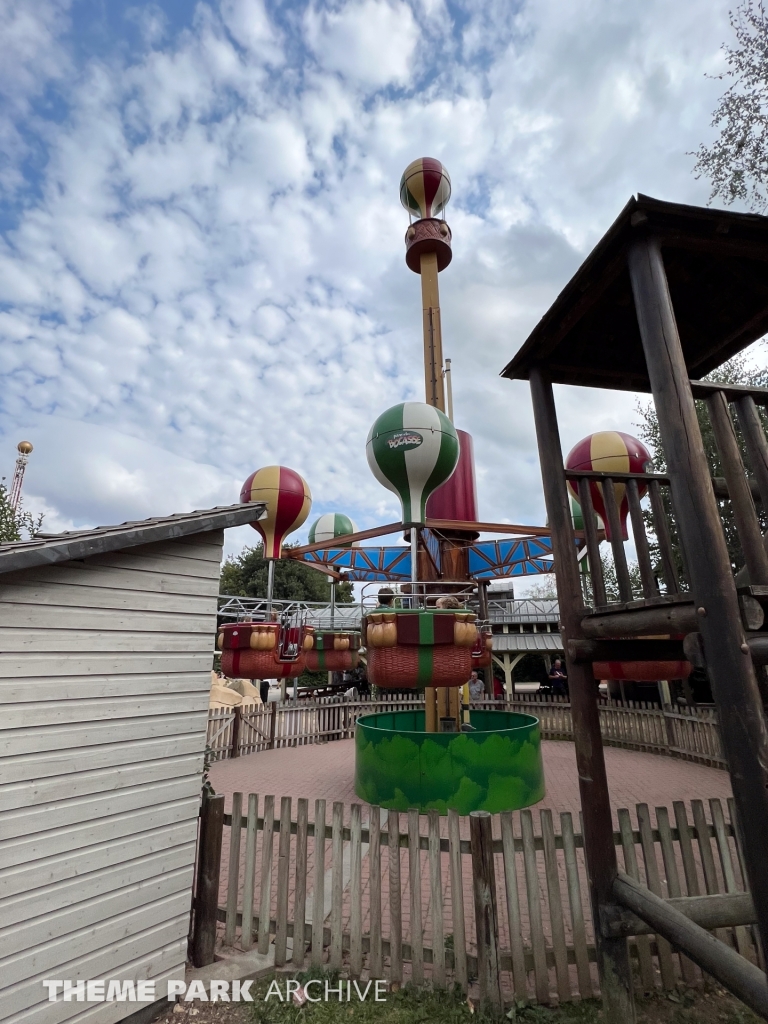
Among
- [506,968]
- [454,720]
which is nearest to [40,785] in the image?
[506,968]

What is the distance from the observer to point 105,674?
317 cm

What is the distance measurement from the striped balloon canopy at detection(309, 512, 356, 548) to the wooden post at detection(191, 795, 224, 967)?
29.9 feet

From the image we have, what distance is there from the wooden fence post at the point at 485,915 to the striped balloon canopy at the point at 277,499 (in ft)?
16.0

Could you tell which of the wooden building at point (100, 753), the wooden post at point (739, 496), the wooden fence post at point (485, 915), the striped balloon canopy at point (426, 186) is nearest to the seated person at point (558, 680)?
the striped balloon canopy at point (426, 186)

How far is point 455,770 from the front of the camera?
22.5 feet

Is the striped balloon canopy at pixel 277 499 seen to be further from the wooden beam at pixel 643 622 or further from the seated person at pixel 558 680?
the seated person at pixel 558 680

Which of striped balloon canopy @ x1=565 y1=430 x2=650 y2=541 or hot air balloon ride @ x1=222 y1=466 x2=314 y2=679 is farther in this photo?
striped balloon canopy @ x1=565 y1=430 x2=650 y2=541

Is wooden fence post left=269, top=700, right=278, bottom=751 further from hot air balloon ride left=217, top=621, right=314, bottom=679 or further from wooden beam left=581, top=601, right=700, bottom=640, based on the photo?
wooden beam left=581, top=601, right=700, bottom=640

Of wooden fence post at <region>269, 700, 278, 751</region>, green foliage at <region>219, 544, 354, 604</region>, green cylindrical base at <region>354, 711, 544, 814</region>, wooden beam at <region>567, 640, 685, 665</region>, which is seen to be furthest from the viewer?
green foliage at <region>219, 544, 354, 604</region>

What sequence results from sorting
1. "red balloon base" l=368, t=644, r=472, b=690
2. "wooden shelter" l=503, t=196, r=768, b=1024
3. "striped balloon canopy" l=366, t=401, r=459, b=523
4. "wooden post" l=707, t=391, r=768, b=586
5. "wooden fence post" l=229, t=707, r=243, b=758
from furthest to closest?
"wooden fence post" l=229, t=707, r=243, b=758 < "striped balloon canopy" l=366, t=401, r=459, b=523 < "red balloon base" l=368, t=644, r=472, b=690 < "wooden post" l=707, t=391, r=768, b=586 < "wooden shelter" l=503, t=196, r=768, b=1024

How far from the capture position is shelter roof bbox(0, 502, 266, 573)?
2676mm

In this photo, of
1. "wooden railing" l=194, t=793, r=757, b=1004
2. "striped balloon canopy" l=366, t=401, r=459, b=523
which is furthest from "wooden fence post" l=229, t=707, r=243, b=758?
"wooden railing" l=194, t=793, r=757, b=1004

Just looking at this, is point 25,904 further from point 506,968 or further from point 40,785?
point 506,968

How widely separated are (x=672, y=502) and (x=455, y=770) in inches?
229
